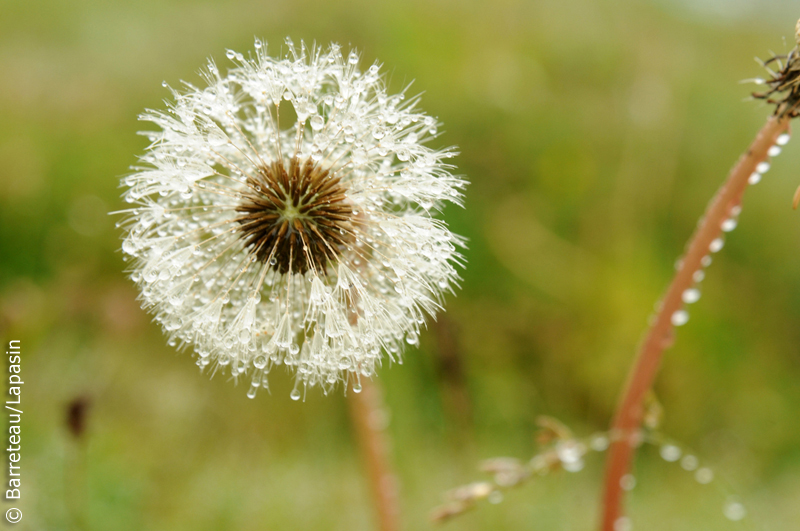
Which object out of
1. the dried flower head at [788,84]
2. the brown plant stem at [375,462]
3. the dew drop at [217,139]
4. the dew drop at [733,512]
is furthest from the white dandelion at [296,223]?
the dew drop at [733,512]

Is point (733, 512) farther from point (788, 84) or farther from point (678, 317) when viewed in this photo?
point (788, 84)

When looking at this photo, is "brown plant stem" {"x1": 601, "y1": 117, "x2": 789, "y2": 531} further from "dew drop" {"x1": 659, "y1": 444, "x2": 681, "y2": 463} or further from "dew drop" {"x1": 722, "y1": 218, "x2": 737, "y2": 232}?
"dew drop" {"x1": 659, "y1": 444, "x2": 681, "y2": 463}

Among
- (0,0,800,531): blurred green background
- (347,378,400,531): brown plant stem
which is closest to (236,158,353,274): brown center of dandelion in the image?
(347,378,400,531): brown plant stem

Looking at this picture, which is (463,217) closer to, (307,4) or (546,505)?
(546,505)

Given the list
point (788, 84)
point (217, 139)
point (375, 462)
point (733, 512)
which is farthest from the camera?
point (733, 512)

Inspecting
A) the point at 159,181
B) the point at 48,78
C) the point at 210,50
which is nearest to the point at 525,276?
the point at 159,181

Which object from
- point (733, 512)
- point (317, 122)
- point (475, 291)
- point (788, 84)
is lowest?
point (733, 512)

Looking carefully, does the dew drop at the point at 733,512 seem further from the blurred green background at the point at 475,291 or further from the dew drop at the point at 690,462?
the dew drop at the point at 690,462

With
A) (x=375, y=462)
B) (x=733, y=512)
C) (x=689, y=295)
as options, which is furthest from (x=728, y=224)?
(x=733, y=512)
